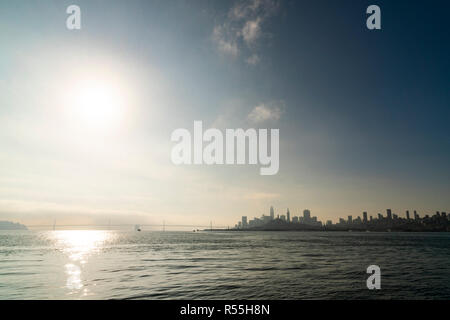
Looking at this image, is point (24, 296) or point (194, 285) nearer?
point (24, 296)

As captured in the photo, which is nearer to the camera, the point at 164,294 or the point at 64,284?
the point at 164,294

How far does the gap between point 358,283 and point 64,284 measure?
112 ft

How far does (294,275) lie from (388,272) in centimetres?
1559

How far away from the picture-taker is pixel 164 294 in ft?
77.6
